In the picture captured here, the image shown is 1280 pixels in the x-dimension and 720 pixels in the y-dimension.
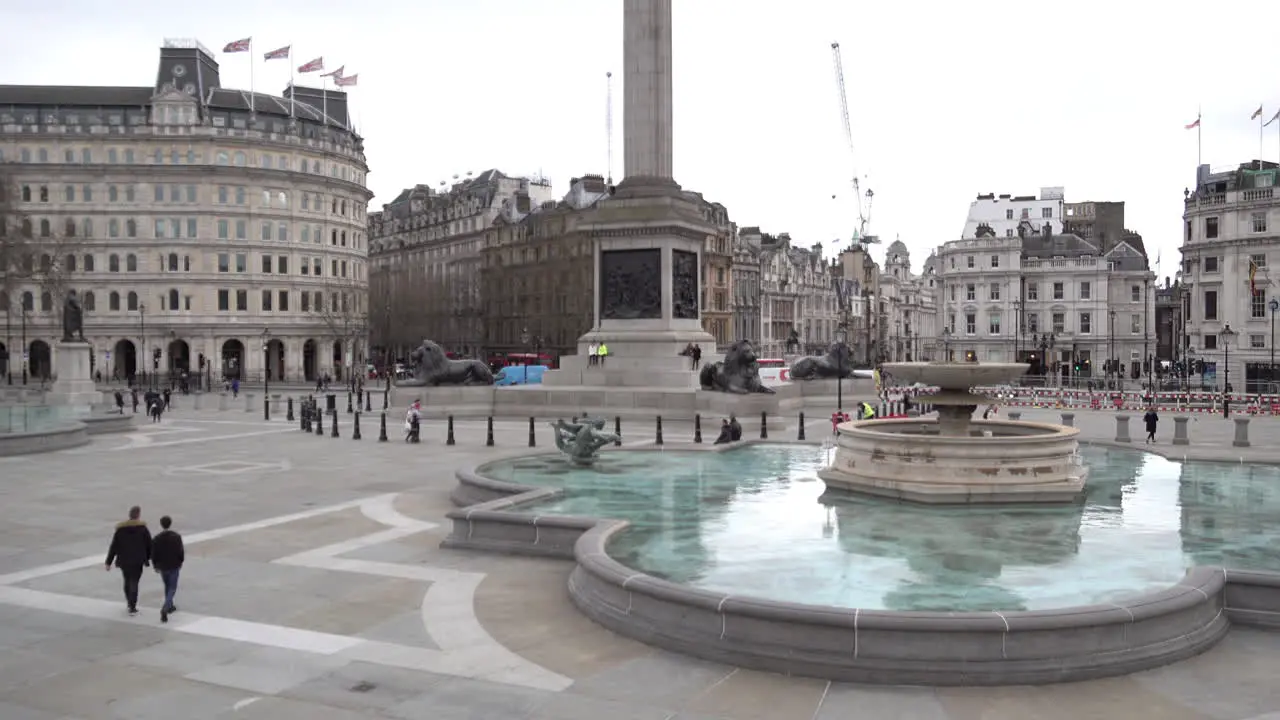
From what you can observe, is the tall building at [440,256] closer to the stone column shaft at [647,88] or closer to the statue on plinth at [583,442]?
the stone column shaft at [647,88]

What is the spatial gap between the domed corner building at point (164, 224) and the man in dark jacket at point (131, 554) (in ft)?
221

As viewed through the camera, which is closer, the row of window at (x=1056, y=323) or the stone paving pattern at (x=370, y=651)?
the stone paving pattern at (x=370, y=651)

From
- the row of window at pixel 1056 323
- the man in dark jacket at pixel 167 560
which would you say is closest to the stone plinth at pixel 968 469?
the man in dark jacket at pixel 167 560

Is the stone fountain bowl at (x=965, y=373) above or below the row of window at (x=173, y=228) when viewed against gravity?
below

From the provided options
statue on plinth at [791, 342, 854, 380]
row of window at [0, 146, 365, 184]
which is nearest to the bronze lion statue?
statue on plinth at [791, 342, 854, 380]

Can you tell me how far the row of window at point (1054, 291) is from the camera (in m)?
91.3

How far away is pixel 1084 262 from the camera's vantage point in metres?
91.1

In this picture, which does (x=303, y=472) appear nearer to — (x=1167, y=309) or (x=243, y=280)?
(x=243, y=280)

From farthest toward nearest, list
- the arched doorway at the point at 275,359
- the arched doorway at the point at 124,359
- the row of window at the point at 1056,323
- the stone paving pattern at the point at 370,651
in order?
the row of window at the point at 1056,323 → the arched doorway at the point at 275,359 → the arched doorway at the point at 124,359 → the stone paving pattern at the point at 370,651

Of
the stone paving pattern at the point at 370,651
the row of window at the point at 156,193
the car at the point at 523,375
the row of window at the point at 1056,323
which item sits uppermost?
the row of window at the point at 156,193

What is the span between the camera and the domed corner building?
254 ft

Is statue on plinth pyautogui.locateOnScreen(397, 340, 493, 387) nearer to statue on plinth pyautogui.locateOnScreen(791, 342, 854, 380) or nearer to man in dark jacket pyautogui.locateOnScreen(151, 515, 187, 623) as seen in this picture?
statue on plinth pyautogui.locateOnScreen(791, 342, 854, 380)

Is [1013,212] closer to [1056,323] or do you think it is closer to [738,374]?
[1056,323]

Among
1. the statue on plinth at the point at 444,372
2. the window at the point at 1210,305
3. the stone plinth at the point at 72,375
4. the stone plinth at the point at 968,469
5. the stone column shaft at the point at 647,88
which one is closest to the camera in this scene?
the stone plinth at the point at 968,469
